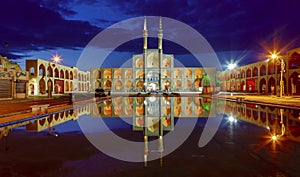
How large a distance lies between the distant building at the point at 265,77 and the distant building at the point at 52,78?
33.1 m

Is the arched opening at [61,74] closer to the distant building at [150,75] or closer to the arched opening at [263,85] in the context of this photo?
the distant building at [150,75]

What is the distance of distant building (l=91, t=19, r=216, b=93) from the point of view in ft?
228

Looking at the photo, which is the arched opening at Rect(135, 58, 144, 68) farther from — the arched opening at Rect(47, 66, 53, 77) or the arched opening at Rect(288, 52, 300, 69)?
the arched opening at Rect(288, 52, 300, 69)

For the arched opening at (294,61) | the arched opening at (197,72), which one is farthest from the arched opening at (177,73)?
the arched opening at (294,61)

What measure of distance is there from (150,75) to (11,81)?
4720cm

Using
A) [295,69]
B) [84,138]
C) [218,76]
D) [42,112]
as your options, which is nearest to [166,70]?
[218,76]

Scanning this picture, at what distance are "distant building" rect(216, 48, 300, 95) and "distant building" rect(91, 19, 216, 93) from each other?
9.99 m

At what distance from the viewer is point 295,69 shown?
33031 mm

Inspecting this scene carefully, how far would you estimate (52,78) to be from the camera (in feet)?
151

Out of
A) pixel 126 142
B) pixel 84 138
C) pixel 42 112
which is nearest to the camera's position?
pixel 126 142

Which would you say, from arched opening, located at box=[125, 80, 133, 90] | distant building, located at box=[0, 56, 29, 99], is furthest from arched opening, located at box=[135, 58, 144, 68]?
distant building, located at box=[0, 56, 29, 99]

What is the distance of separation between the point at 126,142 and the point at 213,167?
2915 mm

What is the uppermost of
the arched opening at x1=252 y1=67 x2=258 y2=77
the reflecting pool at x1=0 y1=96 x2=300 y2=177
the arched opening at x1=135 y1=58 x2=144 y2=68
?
the arched opening at x1=135 y1=58 x2=144 y2=68

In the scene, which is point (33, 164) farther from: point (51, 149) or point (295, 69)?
point (295, 69)
